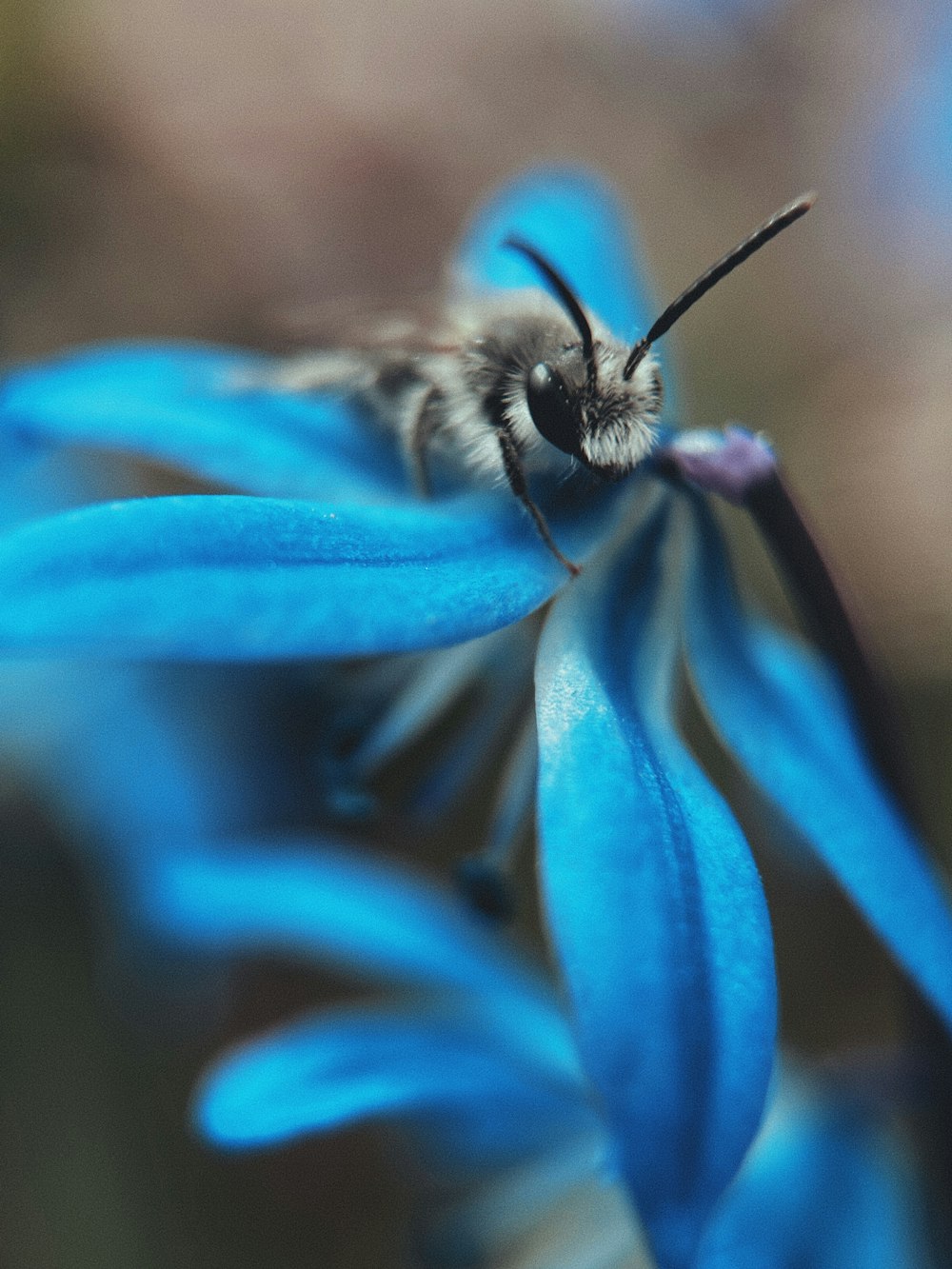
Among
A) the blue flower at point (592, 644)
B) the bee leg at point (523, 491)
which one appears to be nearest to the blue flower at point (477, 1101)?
the blue flower at point (592, 644)

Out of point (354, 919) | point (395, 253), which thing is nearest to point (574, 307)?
point (354, 919)

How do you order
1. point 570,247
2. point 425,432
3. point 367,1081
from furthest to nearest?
1. point 570,247
2. point 367,1081
3. point 425,432

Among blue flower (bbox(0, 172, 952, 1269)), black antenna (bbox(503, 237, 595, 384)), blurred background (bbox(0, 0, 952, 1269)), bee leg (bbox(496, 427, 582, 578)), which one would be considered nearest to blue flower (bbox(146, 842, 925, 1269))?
blue flower (bbox(0, 172, 952, 1269))

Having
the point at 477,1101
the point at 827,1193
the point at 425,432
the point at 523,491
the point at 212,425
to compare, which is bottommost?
the point at 827,1193

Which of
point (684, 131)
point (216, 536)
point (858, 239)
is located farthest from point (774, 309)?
point (216, 536)

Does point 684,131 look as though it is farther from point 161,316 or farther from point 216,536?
point 216,536

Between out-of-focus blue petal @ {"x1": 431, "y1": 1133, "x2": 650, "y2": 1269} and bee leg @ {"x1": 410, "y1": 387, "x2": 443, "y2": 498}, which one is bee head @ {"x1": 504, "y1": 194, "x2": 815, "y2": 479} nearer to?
bee leg @ {"x1": 410, "y1": 387, "x2": 443, "y2": 498}

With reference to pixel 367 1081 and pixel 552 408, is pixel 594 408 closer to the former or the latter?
pixel 552 408
